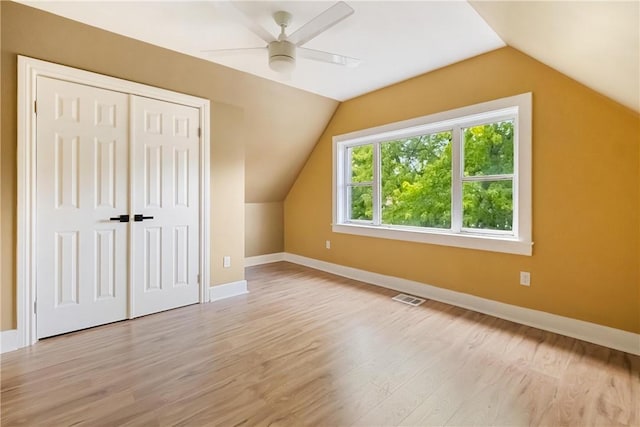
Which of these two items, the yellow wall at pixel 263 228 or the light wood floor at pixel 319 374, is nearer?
the light wood floor at pixel 319 374

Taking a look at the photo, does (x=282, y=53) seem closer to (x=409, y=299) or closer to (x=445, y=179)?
(x=445, y=179)

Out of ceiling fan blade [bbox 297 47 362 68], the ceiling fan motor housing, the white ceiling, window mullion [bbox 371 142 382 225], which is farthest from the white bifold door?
window mullion [bbox 371 142 382 225]

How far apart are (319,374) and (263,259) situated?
3.54 meters

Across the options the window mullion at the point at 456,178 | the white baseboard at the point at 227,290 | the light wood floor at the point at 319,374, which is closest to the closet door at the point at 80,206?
the light wood floor at the point at 319,374

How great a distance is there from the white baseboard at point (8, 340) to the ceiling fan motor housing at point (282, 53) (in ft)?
9.58

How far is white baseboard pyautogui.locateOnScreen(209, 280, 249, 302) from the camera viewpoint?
344 cm

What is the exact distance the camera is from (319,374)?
6.52 feet

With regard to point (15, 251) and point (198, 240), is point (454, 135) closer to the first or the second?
point (198, 240)

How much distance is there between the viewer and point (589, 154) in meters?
2.43

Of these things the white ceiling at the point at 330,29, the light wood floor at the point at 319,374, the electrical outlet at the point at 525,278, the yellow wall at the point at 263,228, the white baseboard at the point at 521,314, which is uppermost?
the white ceiling at the point at 330,29

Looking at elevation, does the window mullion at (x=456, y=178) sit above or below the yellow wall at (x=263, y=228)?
above

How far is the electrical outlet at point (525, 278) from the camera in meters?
2.74

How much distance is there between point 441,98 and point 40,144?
3835mm

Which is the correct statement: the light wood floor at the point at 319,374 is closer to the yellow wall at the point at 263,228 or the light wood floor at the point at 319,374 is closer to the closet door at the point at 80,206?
the closet door at the point at 80,206
